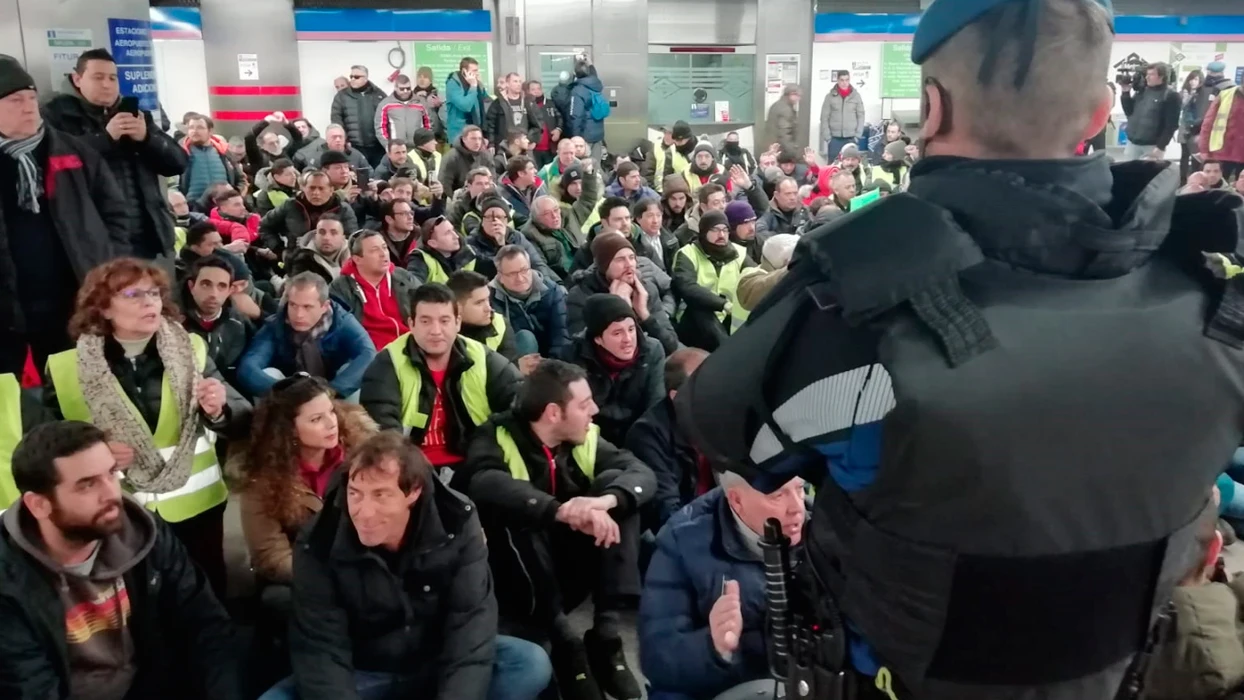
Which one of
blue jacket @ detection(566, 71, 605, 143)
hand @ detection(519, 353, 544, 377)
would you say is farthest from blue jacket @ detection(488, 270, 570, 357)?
blue jacket @ detection(566, 71, 605, 143)

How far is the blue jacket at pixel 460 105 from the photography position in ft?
37.8

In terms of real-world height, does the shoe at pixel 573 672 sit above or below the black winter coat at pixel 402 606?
below

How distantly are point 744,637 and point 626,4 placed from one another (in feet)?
41.8

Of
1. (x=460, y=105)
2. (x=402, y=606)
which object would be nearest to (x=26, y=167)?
(x=402, y=606)

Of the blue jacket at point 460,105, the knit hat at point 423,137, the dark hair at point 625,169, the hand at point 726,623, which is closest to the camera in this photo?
the hand at point 726,623

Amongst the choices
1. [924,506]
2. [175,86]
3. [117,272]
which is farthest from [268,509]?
[175,86]

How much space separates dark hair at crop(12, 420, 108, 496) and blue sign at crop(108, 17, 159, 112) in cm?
326

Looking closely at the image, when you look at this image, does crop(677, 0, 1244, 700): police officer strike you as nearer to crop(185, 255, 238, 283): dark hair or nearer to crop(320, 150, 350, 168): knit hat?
crop(185, 255, 238, 283): dark hair

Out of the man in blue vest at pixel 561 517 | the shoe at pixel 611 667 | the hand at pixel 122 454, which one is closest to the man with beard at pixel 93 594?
the hand at pixel 122 454

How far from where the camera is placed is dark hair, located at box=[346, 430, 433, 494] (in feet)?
8.41

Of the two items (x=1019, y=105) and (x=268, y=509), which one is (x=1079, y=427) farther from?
(x=268, y=509)

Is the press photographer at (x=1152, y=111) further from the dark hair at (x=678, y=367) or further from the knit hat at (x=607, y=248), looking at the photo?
the dark hair at (x=678, y=367)

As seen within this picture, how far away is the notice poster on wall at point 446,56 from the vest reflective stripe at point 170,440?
11.1 metres

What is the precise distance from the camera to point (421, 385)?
12.5 feet
